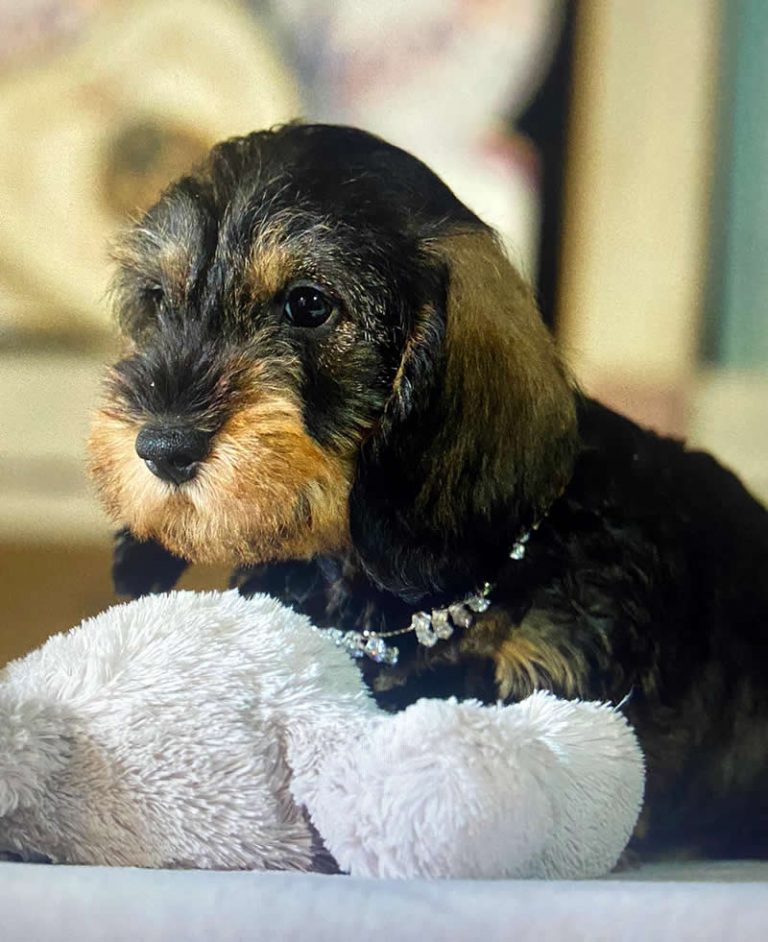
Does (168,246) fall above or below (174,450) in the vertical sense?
above

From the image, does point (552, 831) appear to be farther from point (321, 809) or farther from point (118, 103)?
point (118, 103)

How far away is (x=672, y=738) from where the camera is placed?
0.96m

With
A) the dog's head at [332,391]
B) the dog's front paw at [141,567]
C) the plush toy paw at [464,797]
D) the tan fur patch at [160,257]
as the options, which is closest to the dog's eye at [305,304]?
the dog's head at [332,391]

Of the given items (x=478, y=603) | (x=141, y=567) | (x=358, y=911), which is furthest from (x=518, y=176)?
(x=358, y=911)

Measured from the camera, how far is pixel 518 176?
3.34 feet

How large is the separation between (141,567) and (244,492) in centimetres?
19

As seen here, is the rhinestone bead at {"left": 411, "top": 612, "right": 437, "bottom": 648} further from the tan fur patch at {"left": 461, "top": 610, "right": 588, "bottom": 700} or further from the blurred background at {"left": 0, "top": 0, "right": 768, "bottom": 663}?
the blurred background at {"left": 0, "top": 0, "right": 768, "bottom": 663}

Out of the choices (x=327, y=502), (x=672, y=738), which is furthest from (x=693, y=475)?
(x=327, y=502)

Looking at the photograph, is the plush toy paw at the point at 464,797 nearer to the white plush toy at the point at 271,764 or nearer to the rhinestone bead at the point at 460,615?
the white plush toy at the point at 271,764

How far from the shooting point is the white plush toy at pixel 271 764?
28.2 inches

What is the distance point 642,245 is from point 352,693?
52 centimetres

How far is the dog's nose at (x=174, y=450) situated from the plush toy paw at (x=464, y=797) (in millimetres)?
263

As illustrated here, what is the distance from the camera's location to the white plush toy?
72 cm

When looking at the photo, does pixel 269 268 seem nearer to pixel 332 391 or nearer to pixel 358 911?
pixel 332 391
